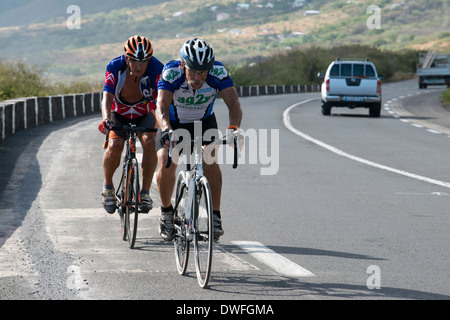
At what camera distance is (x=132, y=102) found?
27.9 feet

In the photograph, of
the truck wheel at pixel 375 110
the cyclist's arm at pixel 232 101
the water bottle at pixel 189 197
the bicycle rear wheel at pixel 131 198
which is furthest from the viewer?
the truck wheel at pixel 375 110

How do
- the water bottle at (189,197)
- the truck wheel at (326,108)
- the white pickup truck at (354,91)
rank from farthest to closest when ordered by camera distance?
the truck wheel at (326,108)
the white pickup truck at (354,91)
the water bottle at (189,197)

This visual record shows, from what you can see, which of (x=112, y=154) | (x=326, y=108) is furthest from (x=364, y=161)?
(x=326, y=108)

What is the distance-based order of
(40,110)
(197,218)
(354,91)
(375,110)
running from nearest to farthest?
(197,218)
(40,110)
(354,91)
(375,110)

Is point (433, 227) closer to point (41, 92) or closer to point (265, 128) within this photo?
point (265, 128)

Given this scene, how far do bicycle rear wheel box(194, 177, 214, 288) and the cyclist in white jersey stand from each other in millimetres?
511

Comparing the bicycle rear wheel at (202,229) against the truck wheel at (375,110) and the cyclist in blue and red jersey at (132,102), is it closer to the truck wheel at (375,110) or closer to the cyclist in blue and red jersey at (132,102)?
the cyclist in blue and red jersey at (132,102)

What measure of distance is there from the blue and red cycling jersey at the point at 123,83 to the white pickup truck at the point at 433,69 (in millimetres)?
55600

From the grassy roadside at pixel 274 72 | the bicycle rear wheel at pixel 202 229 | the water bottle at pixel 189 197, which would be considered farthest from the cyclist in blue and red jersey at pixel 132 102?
the grassy roadside at pixel 274 72

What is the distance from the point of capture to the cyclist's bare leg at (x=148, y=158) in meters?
8.29

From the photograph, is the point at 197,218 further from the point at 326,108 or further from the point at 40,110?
the point at 326,108

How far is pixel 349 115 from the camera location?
3045 centimetres

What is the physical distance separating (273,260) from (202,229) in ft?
3.11

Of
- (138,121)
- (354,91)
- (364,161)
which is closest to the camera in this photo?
(138,121)
